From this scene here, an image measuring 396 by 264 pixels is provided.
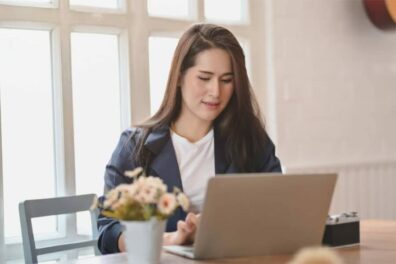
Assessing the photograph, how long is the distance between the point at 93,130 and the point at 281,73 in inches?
40.0

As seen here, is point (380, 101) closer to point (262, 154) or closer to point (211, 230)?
point (262, 154)

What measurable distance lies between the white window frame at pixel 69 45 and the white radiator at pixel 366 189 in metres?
0.97

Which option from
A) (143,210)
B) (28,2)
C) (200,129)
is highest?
(28,2)

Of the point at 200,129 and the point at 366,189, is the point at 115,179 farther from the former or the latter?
the point at 366,189

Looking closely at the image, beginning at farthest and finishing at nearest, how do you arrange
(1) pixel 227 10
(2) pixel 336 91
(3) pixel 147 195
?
1. (2) pixel 336 91
2. (1) pixel 227 10
3. (3) pixel 147 195

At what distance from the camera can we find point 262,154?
87.1 inches

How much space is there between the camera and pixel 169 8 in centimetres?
307

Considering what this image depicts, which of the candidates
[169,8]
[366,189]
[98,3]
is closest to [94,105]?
[98,3]

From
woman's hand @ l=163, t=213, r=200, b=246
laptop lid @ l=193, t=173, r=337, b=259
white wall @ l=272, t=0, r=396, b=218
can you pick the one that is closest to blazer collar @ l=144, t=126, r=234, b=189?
woman's hand @ l=163, t=213, r=200, b=246

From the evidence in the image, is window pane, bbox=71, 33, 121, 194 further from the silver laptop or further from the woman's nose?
the silver laptop

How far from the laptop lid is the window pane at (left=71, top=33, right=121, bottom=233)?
1336 mm

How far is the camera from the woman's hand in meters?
1.69

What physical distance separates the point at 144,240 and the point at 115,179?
61 centimetres

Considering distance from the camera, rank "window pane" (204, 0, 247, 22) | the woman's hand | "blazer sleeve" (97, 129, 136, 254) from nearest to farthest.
A: 1. the woman's hand
2. "blazer sleeve" (97, 129, 136, 254)
3. "window pane" (204, 0, 247, 22)
